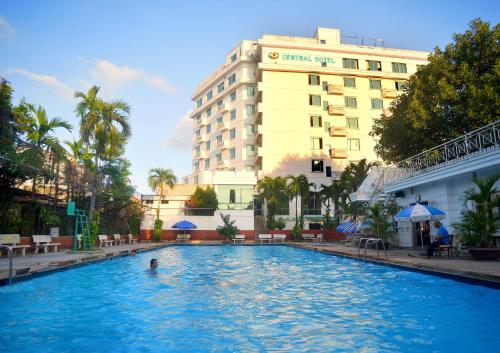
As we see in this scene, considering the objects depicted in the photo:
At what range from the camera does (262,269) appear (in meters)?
15.0

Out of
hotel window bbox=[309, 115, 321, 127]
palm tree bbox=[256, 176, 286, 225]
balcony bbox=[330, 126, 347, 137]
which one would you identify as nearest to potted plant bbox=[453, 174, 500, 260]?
palm tree bbox=[256, 176, 286, 225]

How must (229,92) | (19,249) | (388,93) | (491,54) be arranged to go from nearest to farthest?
1. (19,249)
2. (491,54)
3. (388,93)
4. (229,92)

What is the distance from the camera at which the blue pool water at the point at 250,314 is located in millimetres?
5688

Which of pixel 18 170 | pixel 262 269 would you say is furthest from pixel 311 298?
pixel 18 170

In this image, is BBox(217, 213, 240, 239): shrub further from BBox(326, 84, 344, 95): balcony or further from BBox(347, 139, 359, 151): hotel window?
BBox(326, 84, 344, 95): balcony

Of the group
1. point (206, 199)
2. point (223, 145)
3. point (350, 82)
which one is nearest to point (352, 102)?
point (350, 82)

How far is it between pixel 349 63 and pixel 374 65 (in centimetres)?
393

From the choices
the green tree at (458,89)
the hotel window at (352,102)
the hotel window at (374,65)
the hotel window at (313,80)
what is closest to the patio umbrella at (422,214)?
the green tree at (458,89)

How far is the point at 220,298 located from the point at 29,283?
233 inches

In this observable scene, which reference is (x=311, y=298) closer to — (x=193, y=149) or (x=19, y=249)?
(x=19, y=249)

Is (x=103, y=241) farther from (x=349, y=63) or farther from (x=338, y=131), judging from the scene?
(x=349, y=63)

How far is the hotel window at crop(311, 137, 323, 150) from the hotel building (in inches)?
5.4

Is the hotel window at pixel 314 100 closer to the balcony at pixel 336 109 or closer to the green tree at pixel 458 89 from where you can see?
the balcony at pixel 336 109

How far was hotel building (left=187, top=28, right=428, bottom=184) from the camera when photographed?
47.2 metres
